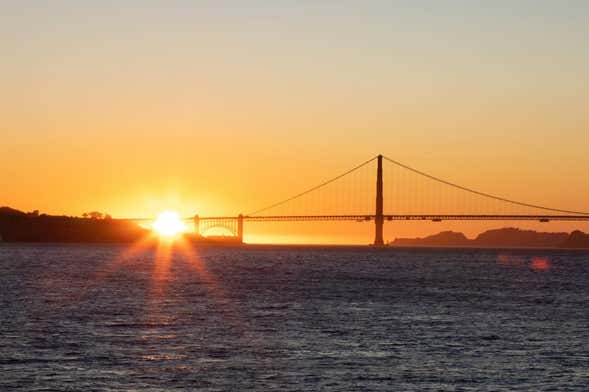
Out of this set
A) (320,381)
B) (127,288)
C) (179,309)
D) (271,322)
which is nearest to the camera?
(320,381)

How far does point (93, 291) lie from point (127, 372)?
4178 centimetres

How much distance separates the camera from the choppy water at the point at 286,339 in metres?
38.0

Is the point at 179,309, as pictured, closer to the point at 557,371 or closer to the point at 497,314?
the point at 497,314

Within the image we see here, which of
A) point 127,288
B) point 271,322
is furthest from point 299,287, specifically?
point 271,322

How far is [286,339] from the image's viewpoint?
161 feet

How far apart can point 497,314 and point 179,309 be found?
17389 mm

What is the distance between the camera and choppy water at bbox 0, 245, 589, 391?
38.0 m

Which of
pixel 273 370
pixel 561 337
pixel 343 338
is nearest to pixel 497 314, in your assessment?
pixel 561 337

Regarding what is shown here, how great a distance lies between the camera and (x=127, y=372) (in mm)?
39062

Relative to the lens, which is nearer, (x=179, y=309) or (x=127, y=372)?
(x=127, y=372)

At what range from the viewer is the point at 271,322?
5731cm

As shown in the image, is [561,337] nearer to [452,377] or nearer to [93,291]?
[452,377]

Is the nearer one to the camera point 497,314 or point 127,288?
point 497,314

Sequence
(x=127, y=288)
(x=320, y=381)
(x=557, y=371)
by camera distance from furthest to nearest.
→ (x=127, y=288) → (x=557, y=371) → (x=320, y=381)
